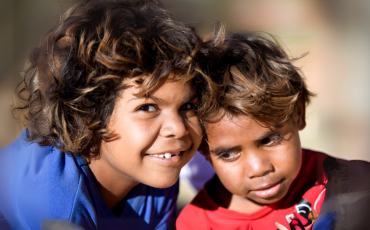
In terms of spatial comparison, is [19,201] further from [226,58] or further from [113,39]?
[226,58]

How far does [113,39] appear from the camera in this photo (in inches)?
19.5

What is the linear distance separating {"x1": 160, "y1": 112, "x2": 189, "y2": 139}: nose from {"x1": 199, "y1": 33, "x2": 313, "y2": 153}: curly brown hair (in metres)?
0.07

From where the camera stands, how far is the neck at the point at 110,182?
603mm

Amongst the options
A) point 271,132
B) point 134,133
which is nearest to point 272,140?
point 271,132

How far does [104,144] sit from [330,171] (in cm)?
44

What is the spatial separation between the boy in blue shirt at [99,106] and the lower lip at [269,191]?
0.54 ft

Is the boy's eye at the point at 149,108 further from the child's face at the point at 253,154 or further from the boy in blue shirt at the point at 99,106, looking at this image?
the child's face at the point at 253,154

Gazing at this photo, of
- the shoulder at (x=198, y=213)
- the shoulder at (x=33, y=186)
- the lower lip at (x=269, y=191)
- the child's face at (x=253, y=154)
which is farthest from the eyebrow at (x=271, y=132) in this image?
the shoulder at (x=33, y=186)

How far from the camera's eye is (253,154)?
562mm

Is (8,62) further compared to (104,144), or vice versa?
(104,144)

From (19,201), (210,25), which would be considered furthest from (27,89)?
(210,25)

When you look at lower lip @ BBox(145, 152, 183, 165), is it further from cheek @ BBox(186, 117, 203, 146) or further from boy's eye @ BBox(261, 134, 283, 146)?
boy's eye @ BBox(261, 134, 283, 146)

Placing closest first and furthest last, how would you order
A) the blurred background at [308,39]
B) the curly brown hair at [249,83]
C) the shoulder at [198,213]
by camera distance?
the blurred background at [308,39] < the curly brown hair at [249,83] < the shoulder at [198,213]

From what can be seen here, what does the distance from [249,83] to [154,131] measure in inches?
7.6
